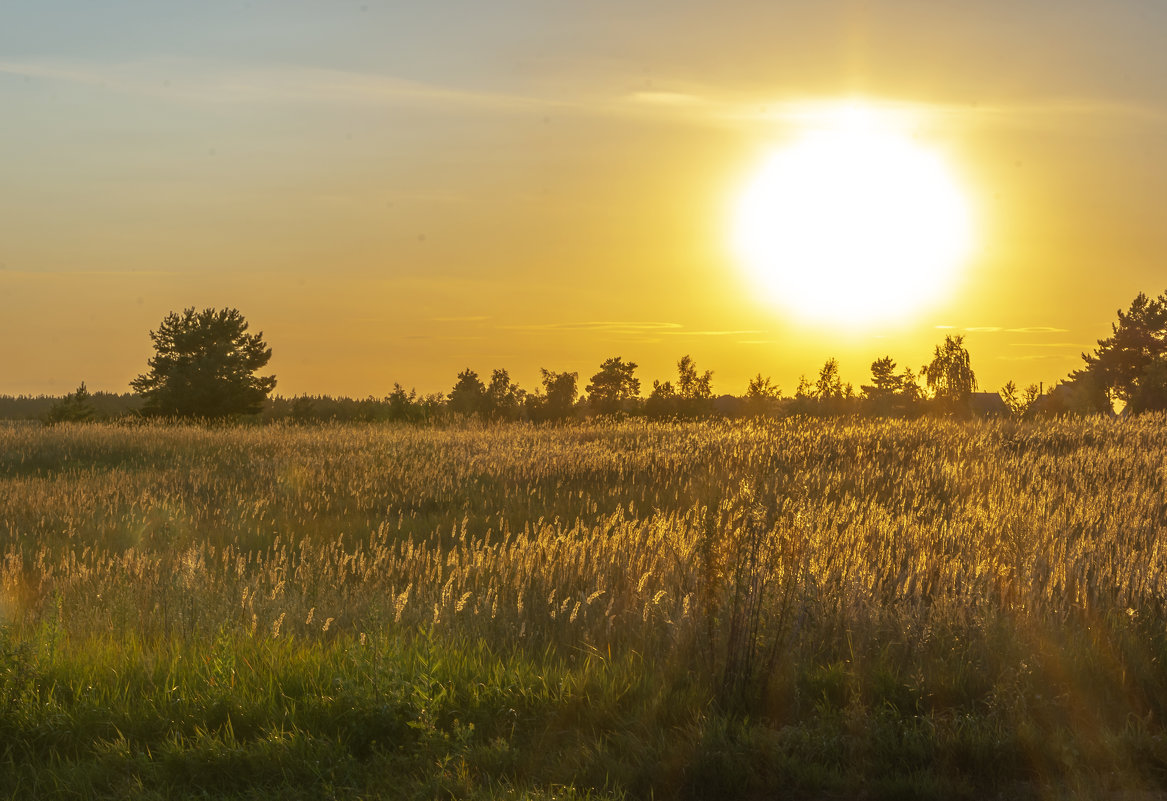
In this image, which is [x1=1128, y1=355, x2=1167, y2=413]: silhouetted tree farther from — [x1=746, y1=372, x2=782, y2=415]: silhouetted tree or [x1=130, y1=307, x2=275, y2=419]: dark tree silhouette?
[x1=130, y1=307, x2=275, y2=419]: dark tree silhouette

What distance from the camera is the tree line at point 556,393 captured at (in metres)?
44.2

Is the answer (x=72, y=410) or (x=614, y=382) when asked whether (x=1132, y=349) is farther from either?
(x=72, y=410)

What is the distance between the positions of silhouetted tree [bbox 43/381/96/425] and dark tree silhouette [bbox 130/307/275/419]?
2.53 meters

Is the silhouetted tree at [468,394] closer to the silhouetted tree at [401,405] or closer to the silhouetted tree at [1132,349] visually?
the silhouetted tree at [401,405]

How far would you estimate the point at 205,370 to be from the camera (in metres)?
45.5

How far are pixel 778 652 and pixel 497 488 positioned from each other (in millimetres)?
10488

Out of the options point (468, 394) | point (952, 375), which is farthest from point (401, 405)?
point (952, 375)

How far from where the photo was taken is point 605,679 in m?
5.42

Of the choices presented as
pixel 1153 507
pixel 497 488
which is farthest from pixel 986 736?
pixel 497 488

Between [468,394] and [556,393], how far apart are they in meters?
4.86

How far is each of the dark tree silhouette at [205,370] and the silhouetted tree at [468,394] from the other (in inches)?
368

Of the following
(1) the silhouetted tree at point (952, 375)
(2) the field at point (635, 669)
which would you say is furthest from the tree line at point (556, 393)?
(2) the field at point (635, 669)

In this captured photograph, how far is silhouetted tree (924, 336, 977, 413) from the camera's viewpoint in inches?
1709

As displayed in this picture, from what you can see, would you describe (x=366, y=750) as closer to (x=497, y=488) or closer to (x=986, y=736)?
(x=986, y=736)
